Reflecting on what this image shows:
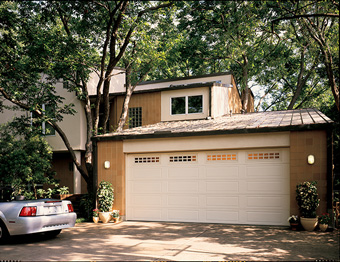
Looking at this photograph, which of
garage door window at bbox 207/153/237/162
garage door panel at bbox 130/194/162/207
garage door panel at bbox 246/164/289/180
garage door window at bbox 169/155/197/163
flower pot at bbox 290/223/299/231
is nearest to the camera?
flower pot at bbox 290/223/299/231

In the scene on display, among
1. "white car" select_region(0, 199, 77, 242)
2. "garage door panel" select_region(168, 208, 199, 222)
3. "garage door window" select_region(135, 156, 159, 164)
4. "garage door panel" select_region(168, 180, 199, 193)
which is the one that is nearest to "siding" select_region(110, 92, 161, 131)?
"garage door window" select_region(135, 156, 159, 164)

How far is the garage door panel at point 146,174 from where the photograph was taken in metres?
11.9

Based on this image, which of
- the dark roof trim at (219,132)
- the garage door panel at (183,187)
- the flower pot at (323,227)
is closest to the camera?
the flower pot at (323,227)

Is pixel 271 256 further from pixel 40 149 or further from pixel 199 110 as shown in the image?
pixel 40 149

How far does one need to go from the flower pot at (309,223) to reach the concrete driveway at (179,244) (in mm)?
316

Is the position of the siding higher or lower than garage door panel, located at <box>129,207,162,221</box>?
higher

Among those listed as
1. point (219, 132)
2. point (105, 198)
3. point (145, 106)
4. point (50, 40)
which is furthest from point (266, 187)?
point (50, 40)

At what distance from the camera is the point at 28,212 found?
7578 mm

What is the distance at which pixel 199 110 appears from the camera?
52.0ft

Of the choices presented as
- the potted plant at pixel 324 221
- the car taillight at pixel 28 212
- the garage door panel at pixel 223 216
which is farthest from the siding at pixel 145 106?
the potted plant at pixel 324 221

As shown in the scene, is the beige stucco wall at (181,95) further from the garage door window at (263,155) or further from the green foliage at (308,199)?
the green foliage at (308,199)

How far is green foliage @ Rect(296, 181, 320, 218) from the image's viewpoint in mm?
9258

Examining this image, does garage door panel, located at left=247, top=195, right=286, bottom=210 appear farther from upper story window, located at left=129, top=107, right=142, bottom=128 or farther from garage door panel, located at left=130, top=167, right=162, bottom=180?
upper story window, located at left=129, top=107, right=142, bottom=128

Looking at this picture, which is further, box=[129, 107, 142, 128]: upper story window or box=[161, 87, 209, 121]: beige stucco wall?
box=[129, 107, 142, 128]: upper story window
